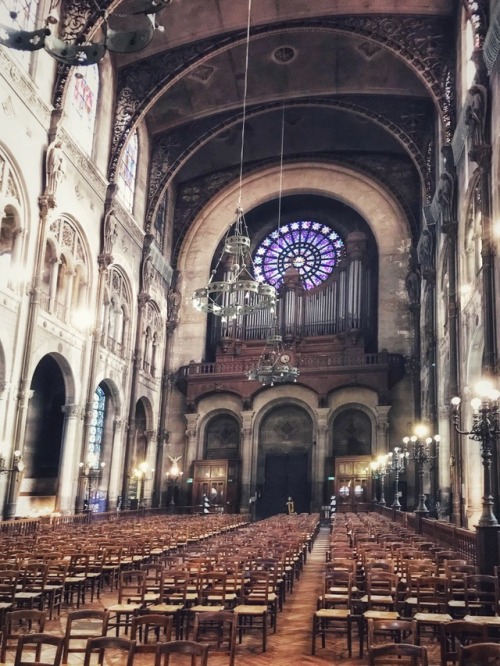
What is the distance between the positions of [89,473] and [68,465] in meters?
1.81

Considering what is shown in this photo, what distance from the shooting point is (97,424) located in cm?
3178

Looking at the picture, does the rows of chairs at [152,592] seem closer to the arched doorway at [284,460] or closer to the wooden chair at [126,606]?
the wooden chair at [126,606]

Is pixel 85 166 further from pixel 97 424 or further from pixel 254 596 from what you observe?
pixel 254 596

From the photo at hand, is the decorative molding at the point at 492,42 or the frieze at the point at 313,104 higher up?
the frieze at the point at 313,104

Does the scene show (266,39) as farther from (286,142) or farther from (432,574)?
(432,574)

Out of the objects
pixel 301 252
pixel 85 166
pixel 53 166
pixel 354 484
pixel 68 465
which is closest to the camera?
pixel 53 166

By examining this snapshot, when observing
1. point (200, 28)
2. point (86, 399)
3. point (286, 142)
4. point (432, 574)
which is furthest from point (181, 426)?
point (432, 574)

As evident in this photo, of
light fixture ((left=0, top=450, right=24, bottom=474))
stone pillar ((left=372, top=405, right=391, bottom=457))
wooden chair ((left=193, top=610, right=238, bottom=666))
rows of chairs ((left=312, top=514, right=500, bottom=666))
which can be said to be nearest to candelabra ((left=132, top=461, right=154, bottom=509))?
stone pillar ((left=372, top=405, right=391, bottom=457))

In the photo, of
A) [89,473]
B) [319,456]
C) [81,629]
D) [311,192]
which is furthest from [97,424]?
[81,629]

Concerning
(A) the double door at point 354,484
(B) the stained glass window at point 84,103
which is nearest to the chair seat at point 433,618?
(B) the stained glass window at point 84,103

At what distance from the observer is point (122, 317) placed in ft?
109

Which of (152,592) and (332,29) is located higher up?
(332,29)

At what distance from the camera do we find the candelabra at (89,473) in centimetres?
2720

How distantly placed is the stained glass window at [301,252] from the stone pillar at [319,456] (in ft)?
28.8
